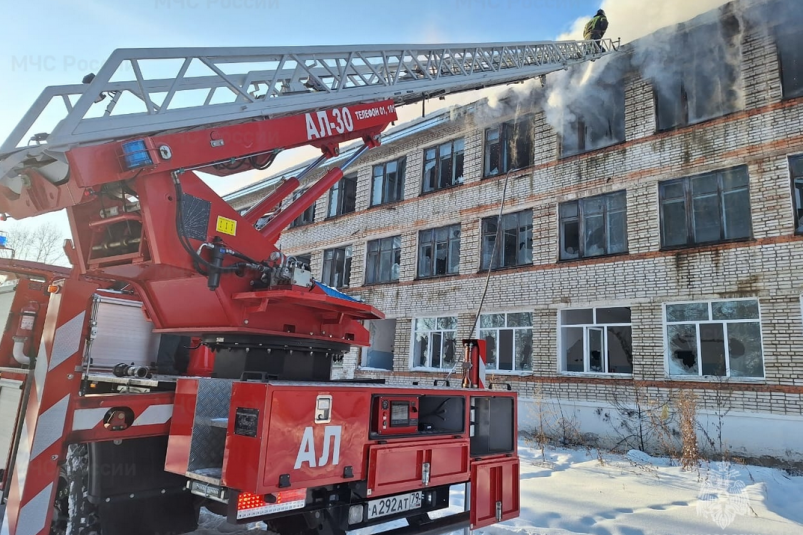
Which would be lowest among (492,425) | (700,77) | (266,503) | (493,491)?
(493,491)

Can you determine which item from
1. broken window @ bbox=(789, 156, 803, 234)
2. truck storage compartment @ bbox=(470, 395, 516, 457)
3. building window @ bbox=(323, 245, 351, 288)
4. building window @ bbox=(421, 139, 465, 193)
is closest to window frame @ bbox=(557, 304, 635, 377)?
broken window @ bbox=(789, 156, 803, 234)

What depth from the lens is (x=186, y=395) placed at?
11.5ft

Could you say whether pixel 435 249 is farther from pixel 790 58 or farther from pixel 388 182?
pixel 790 58

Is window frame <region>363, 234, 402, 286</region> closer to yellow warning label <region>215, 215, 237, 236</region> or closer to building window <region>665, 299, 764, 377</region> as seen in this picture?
building window <region>665, 299, 764, 377</region>

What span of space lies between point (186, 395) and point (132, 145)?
1.76m

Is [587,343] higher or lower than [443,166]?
lower

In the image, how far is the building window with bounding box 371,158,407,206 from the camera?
18.8 meters

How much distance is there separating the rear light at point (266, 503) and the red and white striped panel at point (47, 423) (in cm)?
147

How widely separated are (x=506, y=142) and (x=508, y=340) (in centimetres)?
592

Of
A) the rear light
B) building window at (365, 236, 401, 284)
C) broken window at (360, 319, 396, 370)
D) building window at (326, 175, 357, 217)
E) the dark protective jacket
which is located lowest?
the rear light

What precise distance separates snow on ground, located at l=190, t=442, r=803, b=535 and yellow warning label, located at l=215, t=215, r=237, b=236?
2883 mm

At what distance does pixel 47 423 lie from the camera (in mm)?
3533

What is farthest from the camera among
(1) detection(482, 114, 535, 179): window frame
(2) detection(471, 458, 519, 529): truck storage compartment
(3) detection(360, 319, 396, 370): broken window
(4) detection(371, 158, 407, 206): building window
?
(4) detection(371, 158, 407, 206): building window

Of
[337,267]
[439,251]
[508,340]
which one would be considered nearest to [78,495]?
[508,340]
